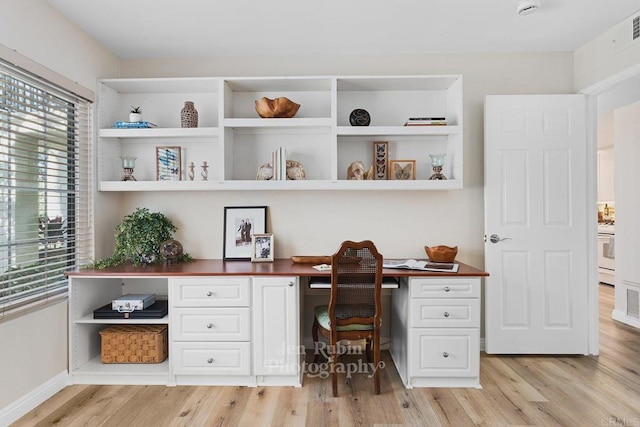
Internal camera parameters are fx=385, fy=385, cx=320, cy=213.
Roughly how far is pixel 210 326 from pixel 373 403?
1.18 meters

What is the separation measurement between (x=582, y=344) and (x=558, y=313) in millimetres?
317

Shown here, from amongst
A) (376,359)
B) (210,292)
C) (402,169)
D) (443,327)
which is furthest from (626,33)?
(210,292)

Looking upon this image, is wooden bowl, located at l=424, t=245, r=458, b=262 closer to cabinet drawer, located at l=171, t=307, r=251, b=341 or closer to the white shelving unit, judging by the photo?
the white shelving unit

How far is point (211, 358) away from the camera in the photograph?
8.61 feet

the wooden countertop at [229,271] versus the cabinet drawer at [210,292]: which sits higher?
the wooden countertop at [229,271]

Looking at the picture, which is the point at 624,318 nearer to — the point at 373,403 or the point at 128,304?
the point at 373,403

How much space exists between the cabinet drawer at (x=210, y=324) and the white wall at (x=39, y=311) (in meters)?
0.76

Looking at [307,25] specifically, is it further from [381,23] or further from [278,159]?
[278,159]

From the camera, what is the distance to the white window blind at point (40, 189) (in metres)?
2.19

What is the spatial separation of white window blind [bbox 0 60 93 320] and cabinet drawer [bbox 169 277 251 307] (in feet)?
2.62

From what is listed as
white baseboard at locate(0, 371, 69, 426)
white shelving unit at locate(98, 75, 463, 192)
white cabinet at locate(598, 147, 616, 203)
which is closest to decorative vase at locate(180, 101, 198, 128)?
white shelving unit at locate(98, 75, 463, 192)

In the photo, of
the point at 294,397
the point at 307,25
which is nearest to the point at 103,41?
the point at 307,25

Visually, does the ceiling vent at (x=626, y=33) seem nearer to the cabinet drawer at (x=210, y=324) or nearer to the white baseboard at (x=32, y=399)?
the cabinet drawer at (x=210, y=324)

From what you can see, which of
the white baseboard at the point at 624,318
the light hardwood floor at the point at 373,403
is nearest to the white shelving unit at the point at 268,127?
the light hardwood floor at the point at 373,403
